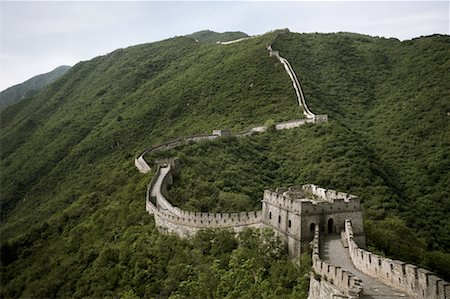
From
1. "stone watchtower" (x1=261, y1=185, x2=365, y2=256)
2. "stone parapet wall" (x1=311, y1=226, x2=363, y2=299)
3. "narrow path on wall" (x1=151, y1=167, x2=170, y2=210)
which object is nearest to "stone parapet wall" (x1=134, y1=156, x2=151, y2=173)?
"narrow path on wall" (x1=151, y1=167, x2=170, y2=210)

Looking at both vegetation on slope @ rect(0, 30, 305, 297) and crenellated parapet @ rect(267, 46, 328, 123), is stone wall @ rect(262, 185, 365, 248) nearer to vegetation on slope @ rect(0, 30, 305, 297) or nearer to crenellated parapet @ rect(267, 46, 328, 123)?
vegetation on slope @ rect(0, 30, 305, 297)

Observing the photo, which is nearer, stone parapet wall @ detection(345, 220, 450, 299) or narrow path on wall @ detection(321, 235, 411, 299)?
stone parapet wall @ detection(345, 220, 450, 299)

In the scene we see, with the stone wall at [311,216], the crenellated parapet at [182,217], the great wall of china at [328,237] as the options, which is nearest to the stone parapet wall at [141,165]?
the crenellated parapet at [182,217]

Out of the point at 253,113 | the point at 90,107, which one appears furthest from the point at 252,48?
the point at 90,107

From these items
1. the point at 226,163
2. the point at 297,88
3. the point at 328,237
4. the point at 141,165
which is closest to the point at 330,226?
the point at 328,237

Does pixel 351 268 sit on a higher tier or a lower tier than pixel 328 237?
lower

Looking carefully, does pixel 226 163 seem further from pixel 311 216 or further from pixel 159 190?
pixel 311 216
